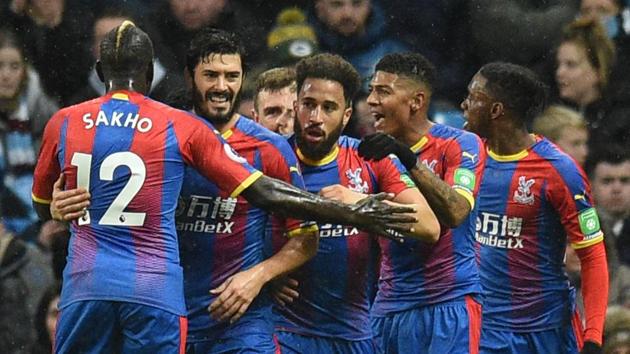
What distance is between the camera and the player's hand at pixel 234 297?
20.2 ft

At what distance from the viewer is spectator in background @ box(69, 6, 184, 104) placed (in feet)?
31.5

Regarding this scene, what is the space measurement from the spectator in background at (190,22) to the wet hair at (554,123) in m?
1.99

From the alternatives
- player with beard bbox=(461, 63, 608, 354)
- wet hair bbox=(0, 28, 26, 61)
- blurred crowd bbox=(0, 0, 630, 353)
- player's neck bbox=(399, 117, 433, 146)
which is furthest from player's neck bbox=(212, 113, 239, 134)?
wet hair bbox=(0, 28, 26, 61)

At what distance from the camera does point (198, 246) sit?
642 centimetres

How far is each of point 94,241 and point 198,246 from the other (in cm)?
67

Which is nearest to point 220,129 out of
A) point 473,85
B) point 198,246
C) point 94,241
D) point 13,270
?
point 198,246

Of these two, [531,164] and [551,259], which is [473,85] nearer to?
[531,164]

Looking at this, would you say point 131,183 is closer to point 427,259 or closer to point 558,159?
point 427,259

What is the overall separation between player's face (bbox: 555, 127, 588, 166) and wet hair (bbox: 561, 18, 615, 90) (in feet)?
1.47

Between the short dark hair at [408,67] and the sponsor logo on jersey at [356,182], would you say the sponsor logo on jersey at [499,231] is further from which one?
the sponsor logo on jersey at [356,182]

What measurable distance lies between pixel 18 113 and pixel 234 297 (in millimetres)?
3843

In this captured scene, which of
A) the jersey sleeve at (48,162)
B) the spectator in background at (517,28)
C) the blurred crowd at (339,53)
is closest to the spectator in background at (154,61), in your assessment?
the blurred crowd at (339,53)

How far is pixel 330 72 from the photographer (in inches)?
274

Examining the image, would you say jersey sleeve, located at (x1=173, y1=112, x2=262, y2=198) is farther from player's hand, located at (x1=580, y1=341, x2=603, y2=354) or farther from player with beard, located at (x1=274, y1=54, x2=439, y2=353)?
player's hand, located at (x1=580, y1=341, x2=603, y2=354)
